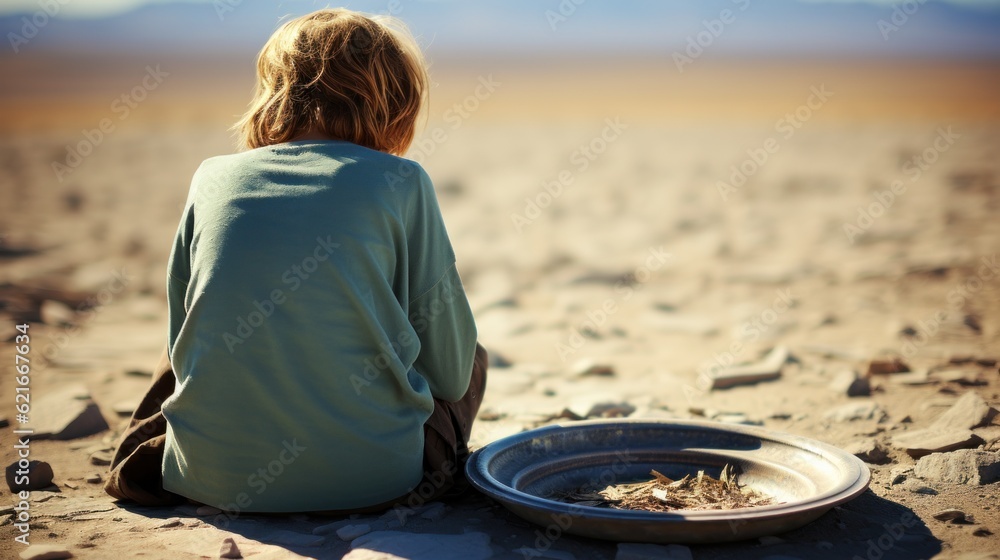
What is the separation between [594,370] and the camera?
17.2 ft

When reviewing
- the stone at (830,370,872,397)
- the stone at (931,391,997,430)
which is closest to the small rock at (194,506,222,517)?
the stone at (931,391,997,430)

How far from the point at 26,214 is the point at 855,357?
31.8ft

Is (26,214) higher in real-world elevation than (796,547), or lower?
lower

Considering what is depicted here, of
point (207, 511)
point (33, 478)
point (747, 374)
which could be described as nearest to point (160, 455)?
point (207, 511)

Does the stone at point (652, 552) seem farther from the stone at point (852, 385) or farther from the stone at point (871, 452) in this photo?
the stone at point (852, 385)

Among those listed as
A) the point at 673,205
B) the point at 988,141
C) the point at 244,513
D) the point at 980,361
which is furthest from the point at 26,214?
the point at 988,141

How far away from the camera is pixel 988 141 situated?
51.9 feet

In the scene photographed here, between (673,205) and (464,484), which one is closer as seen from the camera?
(464,484)

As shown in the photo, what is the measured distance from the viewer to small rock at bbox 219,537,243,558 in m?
2.70

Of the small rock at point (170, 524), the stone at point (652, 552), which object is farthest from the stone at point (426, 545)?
the small rock at point (170, 524)

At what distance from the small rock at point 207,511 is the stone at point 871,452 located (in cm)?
232

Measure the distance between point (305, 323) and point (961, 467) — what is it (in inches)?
92.0

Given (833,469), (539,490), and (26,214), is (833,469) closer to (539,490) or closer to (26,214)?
(539,490)

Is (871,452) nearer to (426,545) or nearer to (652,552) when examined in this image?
(652,552)
